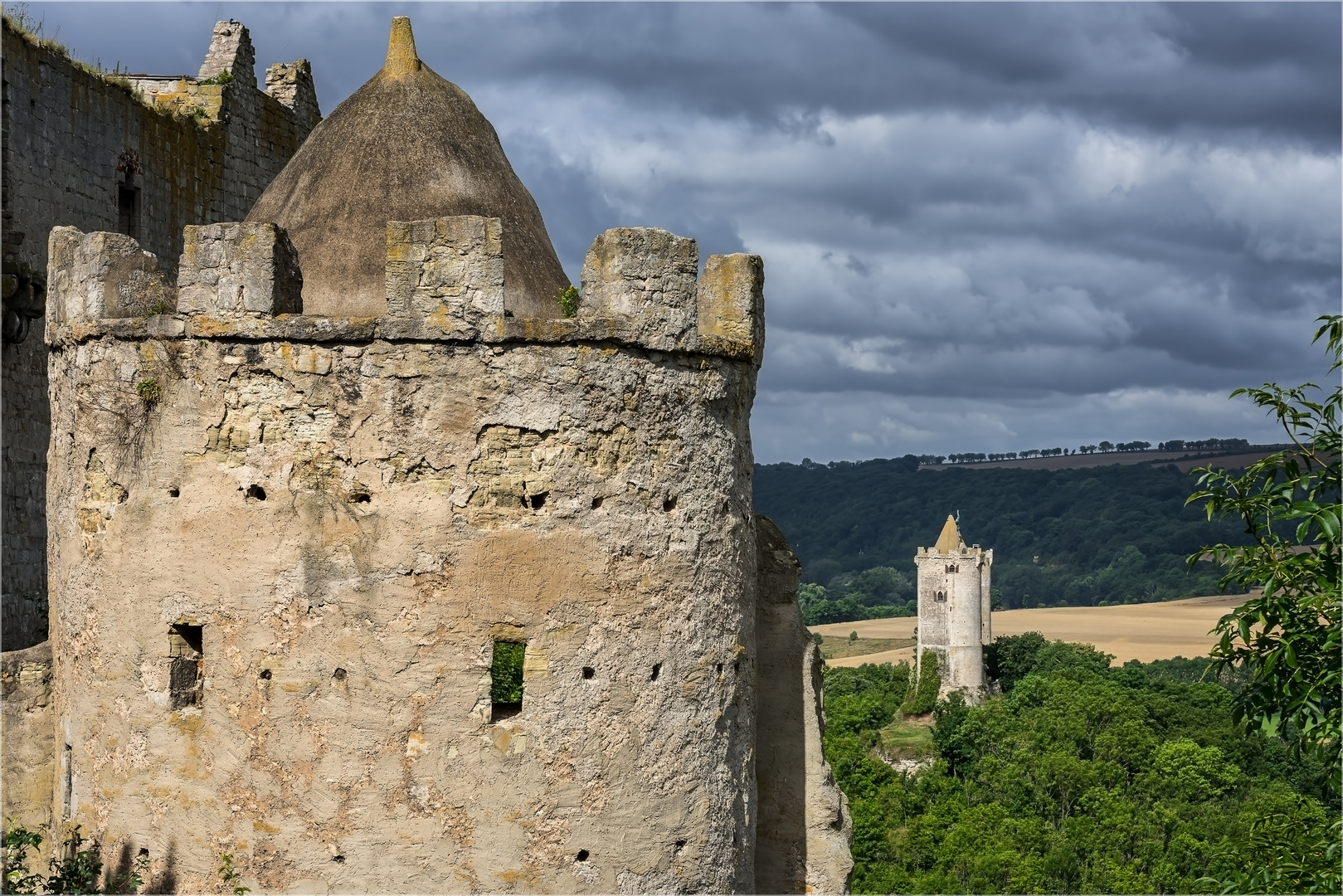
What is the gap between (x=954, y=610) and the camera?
265 feet

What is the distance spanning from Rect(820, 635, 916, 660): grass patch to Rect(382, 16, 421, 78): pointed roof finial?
8922cm

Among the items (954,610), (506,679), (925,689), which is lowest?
(925,689)

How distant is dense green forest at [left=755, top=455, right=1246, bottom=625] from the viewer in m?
143

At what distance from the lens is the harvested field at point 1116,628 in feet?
301

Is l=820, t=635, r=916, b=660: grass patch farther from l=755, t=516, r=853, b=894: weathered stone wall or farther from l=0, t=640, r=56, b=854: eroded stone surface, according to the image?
l=0, t=640, r=56, b=854: eroded stone surface

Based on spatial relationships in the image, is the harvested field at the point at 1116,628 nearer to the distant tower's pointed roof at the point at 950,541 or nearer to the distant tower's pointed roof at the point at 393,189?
the distant tower's pointed roof at the point at 950,541

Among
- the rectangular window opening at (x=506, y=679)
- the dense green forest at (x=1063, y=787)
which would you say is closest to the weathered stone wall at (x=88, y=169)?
the rectangular window opening at (x=506, y=679)

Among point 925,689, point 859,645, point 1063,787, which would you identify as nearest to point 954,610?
point 925,689

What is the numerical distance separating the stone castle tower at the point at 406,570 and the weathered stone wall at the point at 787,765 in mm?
1107

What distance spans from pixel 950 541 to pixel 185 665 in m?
76.4

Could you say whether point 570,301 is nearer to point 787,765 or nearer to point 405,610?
point 405,610

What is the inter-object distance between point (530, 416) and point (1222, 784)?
4709 centimetres

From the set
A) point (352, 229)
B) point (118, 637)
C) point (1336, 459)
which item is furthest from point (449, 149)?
point (1336, 459)

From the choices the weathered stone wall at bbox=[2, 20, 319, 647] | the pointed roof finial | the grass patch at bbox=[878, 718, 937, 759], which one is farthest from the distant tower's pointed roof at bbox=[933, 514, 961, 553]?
the pointed roof finial
